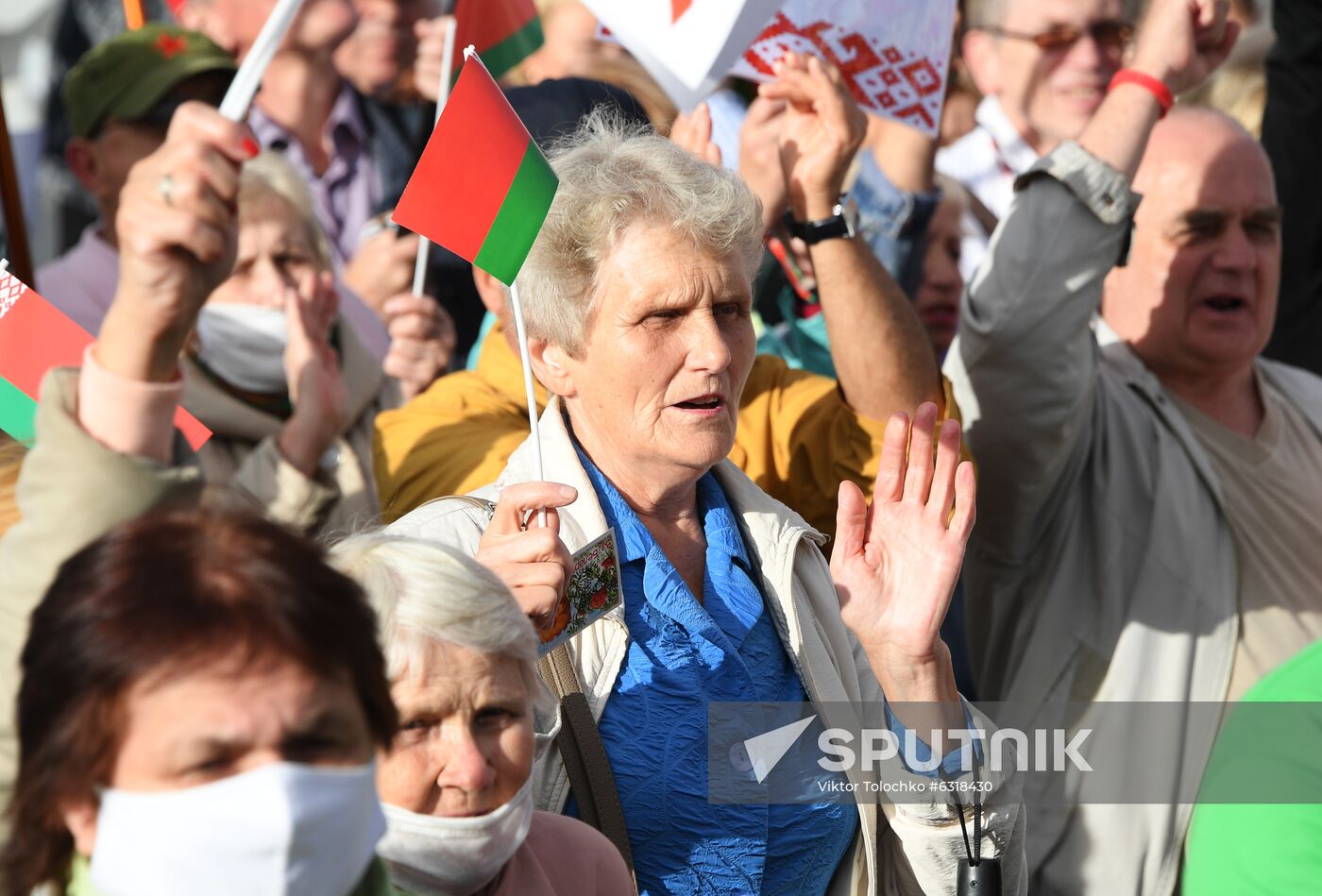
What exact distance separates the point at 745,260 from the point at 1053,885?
4.82ft

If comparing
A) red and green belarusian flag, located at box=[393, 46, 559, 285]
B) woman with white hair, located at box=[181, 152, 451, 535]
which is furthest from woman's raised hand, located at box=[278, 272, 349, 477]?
red and green belarusian flag, located at box=[393, 46, 559, 285]

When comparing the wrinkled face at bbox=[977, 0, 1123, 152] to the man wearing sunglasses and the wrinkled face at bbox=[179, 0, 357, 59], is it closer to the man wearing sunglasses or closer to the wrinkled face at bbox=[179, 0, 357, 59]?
the man wearing sunglasses

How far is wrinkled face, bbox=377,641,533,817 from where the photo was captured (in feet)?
6.45

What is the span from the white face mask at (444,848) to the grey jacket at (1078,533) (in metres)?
1.69

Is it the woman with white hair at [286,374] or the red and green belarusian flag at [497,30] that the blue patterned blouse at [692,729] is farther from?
the red and green belarusian flag at [497,30]

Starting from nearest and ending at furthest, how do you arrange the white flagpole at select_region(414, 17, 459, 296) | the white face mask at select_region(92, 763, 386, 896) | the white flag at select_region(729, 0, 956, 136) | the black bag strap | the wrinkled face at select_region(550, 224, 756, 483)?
the white face mask at select_region(92, 763, 386, 896) < the black bag strap < the wrinkled face at select_region(550, 224, 756, 483) < the white flag at select_region(729, 0, 956, 136) < the white flagpole at select_region(414, 17, 459, 296)

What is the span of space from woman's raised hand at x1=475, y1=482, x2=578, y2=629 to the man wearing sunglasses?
2.34 m

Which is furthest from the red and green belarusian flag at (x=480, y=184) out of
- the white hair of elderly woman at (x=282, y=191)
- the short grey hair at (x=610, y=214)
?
the white hair of elderly woman at (x=282, y=191)

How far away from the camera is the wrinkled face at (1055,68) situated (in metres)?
4.55

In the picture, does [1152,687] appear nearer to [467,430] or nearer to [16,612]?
[467,430]

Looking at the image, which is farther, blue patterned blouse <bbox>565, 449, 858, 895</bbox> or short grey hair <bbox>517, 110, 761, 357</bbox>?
short grey hair <bbox>517, 110, 761, 357</bbox>

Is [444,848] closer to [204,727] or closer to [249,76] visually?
[204,727]

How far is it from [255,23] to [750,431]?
243 cm

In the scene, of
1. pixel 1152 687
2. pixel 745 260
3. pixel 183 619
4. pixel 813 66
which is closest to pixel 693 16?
pixel 813 66
